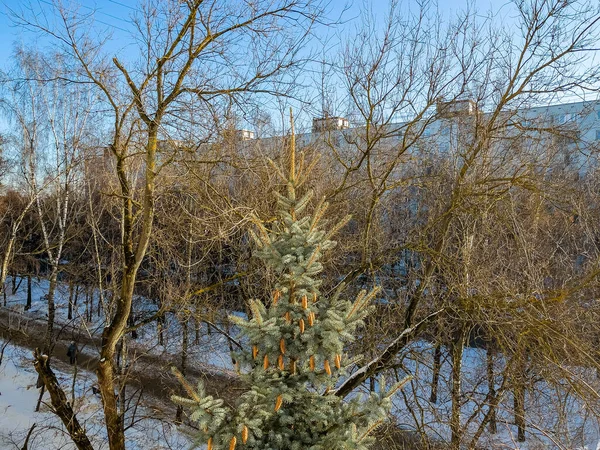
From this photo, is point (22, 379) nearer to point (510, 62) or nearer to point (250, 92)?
point (250, 92)

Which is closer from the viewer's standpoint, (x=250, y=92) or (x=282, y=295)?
(x=282, y=295)

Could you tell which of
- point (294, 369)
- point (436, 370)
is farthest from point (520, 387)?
point (294, 369)

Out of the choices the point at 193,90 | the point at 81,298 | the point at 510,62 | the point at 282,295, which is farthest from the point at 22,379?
the point at 510,62

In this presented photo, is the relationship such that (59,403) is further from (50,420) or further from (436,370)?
(50,420)

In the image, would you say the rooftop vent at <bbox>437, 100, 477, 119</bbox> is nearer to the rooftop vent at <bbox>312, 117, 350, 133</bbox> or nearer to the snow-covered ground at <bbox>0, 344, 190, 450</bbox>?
the rooftop vent at <bbox>312, 117, 350, 133</bbox>

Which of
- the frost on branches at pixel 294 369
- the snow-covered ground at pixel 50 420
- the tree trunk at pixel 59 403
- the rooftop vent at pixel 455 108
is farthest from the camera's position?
the snow-covered ground at pixel 50 420

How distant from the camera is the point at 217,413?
3158 millimetres

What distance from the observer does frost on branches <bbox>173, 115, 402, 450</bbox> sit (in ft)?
10.8

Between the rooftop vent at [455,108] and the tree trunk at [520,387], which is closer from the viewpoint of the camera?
the tree trunk at [520,387]

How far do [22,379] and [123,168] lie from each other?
41.7 feet

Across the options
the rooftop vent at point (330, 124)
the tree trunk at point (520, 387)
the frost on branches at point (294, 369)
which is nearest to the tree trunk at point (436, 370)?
the tree trunk at point (520, 387)

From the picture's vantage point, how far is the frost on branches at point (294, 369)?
3.28 m

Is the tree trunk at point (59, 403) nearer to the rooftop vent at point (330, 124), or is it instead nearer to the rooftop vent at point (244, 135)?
the rooftop vent at point (244, 135)

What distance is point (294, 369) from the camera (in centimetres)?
372
